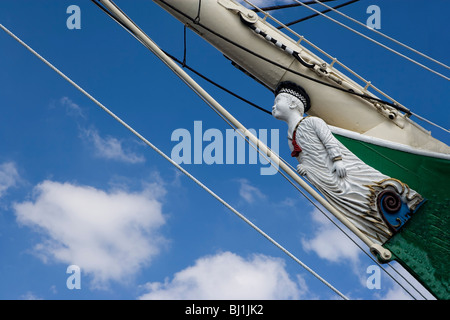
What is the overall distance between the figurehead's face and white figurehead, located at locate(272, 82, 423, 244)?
38mm

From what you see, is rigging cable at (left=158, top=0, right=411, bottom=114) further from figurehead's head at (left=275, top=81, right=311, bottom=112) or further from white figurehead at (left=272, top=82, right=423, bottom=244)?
white figurehead at (left=272, top=82, right=423, bottom=244)

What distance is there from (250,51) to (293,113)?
1.00 m

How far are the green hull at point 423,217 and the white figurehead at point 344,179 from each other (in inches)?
4.7

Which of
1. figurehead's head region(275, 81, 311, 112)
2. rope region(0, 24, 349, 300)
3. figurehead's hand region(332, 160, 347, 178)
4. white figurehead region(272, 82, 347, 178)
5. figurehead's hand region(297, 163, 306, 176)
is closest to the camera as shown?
rope region(0, 24, 349, 300)

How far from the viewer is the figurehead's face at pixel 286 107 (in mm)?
7176

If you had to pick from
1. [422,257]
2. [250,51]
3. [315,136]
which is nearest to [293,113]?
[315,136]

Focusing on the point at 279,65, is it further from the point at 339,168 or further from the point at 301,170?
the point at 339,168

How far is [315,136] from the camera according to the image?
6.95 m

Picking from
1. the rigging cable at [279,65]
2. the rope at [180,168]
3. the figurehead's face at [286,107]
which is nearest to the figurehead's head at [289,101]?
the figurehead's face at [286,107]

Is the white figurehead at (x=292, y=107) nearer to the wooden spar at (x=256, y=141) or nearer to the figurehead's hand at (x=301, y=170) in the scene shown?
the figurehead's hand at (x=301, y=170)

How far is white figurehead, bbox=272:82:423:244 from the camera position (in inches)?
258

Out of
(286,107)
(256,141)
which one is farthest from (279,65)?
(256,141)

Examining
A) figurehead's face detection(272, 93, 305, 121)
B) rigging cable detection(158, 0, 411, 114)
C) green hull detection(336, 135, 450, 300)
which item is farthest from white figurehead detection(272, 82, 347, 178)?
green hull detection(336, 135, 450, 300)
